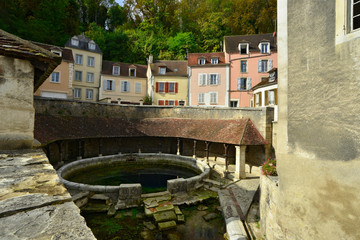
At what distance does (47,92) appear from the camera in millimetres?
19719

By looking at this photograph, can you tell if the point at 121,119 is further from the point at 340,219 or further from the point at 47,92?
the point at 340,219

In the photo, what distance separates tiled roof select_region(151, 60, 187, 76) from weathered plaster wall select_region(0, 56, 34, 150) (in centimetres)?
2033

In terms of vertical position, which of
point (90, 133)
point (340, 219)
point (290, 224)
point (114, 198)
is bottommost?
point (114, 198)

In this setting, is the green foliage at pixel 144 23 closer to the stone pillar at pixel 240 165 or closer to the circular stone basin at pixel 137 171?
the circular stone basin at pixel 137 171

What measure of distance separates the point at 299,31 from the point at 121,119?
622 inches

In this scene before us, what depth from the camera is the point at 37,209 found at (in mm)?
1509

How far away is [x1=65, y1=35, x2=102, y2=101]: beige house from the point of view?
77.0 ft

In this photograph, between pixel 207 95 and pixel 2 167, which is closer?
pixel 2 167

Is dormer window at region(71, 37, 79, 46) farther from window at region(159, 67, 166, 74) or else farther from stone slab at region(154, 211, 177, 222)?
stone slab at region(154, 211, 177, 222)

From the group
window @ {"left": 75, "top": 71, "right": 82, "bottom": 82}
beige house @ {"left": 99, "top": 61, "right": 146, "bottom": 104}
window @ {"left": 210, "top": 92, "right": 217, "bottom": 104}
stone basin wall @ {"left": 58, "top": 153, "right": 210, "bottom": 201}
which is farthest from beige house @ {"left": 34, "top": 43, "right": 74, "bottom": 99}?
window @ {"left": 210, "top": 92, "right": 217, "bottom": 104}

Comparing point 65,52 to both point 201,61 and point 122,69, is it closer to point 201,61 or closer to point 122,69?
point 122,69

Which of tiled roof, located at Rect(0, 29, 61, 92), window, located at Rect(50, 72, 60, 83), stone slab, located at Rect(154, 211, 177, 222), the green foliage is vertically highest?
the green foliage

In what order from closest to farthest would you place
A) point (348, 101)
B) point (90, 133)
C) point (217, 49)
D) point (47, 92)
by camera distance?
1. point (348, 101)
2. point (90, 133)
3. point (47, 92)
4. point (217, 49)

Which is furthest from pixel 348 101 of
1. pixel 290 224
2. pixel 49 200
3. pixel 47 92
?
pixel 47 92
